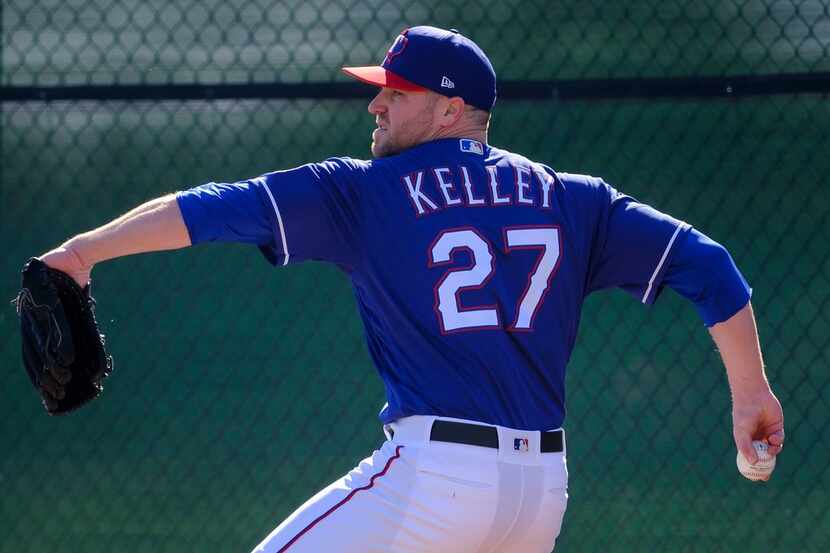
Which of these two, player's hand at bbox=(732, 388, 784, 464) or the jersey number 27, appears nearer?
the jersey number 27

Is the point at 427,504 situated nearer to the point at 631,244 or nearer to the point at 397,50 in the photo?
the point at 631,244

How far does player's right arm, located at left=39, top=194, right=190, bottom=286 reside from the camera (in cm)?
215

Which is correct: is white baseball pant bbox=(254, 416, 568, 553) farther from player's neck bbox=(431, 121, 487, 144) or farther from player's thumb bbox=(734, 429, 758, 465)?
player's neck bbox=(431, 121, 487, 144)

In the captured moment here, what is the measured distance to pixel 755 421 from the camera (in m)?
2.46

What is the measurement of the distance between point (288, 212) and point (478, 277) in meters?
0.41

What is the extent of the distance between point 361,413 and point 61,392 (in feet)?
11.1

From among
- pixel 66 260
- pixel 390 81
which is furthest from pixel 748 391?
pixel 66 260

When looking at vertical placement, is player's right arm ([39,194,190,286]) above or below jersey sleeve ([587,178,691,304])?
below

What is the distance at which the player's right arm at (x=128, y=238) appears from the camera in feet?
7.06

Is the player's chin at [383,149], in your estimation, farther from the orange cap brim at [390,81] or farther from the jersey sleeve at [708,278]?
the jersey sleeve at [708,278]

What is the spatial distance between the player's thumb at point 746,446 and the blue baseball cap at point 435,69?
91cm

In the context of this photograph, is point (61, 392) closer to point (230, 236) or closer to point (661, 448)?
point (230, 236)

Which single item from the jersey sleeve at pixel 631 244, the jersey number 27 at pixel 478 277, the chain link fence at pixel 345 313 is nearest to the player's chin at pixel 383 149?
the jersey number 27 at pixel 478 277

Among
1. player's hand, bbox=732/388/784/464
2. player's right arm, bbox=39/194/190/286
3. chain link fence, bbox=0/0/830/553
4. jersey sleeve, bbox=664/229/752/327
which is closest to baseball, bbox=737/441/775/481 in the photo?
player's hand, bbox=732/388/784/464
